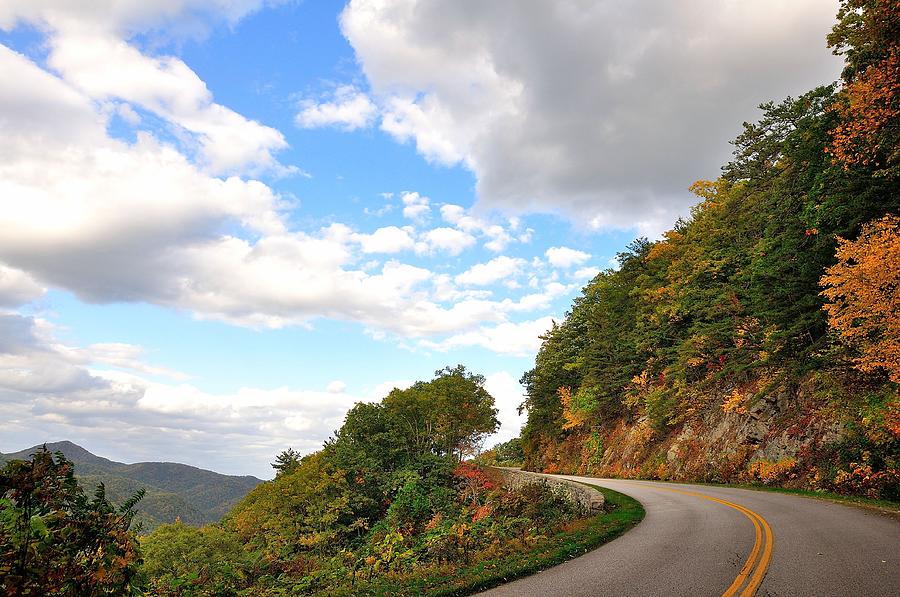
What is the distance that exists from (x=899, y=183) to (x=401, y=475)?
40.7 metres

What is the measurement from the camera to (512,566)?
35.8 feet

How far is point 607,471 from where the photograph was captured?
140ft

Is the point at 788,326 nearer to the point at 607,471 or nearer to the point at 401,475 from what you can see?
the point at 607,471

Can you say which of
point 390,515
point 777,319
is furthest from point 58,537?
point 390,515

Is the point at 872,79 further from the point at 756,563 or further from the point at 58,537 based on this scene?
the point at 58,537

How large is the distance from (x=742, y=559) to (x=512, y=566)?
4813 millimetres

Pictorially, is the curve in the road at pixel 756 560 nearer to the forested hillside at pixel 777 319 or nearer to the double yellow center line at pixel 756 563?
the double yellow center line at pixel 756 563

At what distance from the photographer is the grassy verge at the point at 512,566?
32.6 feet

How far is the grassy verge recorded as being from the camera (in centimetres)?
995

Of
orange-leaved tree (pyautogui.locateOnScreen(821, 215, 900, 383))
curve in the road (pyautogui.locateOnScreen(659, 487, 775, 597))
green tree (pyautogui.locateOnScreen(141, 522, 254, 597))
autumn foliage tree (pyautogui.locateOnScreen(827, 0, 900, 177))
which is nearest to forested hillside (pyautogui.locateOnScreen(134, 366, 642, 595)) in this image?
green tree (pyautogui.locateOnScreen(141, 522, 254, 597))

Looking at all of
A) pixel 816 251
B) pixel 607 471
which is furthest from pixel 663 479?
pixel 816 251

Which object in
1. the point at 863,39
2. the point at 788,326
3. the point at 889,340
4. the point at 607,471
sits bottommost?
the point at 607,471

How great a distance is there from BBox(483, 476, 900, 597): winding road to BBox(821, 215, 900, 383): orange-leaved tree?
547 centimetres

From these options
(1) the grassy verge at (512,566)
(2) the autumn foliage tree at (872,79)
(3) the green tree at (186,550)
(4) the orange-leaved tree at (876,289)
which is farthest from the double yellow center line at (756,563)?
(3) the green tree at (186,550)
